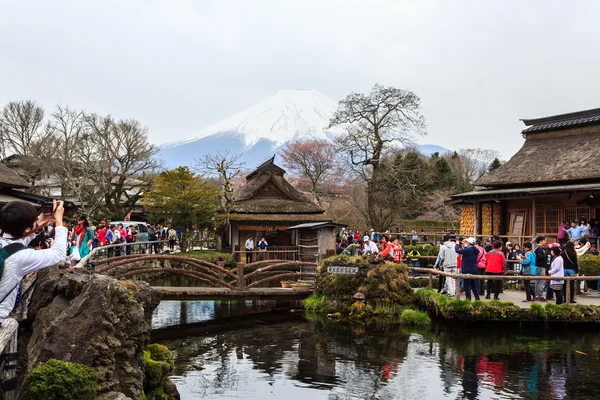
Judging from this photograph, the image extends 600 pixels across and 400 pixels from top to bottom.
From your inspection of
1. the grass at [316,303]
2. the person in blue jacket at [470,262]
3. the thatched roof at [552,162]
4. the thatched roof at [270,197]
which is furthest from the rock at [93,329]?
the thatched roof at [270,197]

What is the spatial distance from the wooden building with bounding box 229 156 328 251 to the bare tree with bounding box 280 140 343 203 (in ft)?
38.9

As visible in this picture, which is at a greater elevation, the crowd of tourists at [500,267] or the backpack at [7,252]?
the backpack at [7,252]

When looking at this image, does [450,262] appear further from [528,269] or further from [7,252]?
[7,252]

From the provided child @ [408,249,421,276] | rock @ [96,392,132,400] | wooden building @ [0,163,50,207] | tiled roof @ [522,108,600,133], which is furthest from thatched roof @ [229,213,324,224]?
rock @ [96,392,132,400]

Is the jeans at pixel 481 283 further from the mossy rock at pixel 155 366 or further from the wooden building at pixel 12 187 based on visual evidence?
the wooden building at pixel 12 187

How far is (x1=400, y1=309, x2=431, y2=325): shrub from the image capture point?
15.8m

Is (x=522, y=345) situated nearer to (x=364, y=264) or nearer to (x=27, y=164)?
(x=364, y=264)

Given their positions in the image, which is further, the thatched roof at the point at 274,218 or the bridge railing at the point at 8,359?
the thatched roof at the point at 274,218

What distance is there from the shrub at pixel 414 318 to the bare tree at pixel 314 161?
3182cm

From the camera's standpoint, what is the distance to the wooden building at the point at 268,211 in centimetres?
3322

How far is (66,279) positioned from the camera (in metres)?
6.74

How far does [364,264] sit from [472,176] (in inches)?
1816

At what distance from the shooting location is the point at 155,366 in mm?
8539

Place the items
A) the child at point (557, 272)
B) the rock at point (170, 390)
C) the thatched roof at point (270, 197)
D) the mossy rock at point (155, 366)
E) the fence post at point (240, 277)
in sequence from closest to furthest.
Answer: the mossy rock at point (155, 366)
the rock at point (170, 390)
the child at point (557, 272)
the fence post at point (240, 277)
the thatched roof at point (270, 197)
